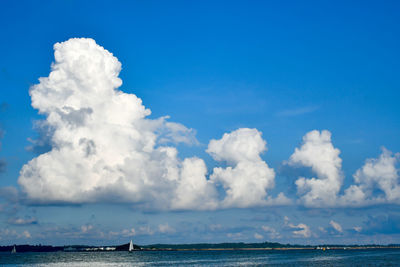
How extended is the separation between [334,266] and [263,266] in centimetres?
2990

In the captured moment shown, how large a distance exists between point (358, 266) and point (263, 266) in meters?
38.9

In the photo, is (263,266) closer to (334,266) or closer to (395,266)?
(334,266)

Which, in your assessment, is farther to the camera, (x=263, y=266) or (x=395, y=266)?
(x=263, y=266)

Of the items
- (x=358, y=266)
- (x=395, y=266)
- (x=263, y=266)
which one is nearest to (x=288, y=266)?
(x=263, y=266)

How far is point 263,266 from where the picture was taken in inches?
7844

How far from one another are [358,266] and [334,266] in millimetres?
10553

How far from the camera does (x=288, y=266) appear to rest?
651 feet

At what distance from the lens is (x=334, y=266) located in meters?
196

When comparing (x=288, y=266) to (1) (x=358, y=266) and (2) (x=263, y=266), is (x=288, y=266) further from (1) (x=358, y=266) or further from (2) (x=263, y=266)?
(1) (x=358, y=266)

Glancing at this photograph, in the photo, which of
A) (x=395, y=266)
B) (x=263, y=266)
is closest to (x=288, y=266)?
(x=263, y=266)

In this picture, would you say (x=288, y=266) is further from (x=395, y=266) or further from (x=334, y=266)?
(x=395, y=266)

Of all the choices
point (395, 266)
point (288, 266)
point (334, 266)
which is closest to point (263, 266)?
point (288, 266)

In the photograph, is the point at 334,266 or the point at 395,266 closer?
the point at 395,266

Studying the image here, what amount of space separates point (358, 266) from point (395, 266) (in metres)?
14.1
